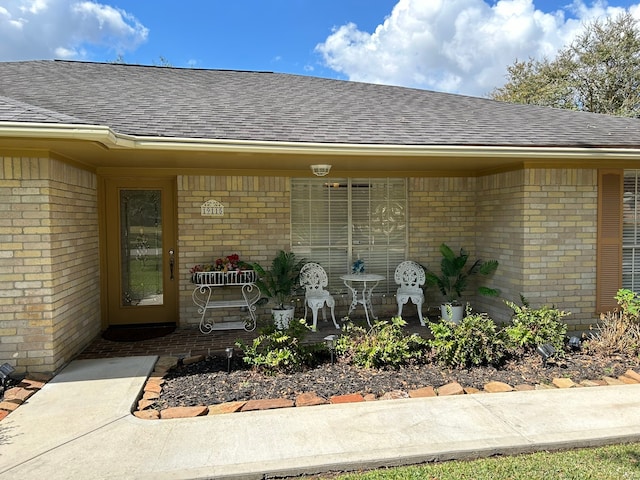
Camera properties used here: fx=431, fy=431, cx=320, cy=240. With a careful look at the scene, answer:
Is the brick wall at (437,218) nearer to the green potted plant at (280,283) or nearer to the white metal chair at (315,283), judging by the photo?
the white metal chair at (315,283)

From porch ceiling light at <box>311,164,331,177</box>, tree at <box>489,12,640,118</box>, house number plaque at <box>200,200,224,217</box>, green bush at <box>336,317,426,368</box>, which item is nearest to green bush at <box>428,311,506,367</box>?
green bush at <box>336,317,426,368</box>

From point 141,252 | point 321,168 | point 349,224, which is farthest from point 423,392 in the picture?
point 141,252

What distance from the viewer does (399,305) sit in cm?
664

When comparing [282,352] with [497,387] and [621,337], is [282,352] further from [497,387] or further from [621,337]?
[621,337]

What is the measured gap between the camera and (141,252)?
676 centimetres

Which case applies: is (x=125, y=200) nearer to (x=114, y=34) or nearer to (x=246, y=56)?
(x=246, y=56)

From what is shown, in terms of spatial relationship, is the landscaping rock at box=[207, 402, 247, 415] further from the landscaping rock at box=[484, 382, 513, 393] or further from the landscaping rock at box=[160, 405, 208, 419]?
the landscaping rock at box=[484, 382, 513, 393]

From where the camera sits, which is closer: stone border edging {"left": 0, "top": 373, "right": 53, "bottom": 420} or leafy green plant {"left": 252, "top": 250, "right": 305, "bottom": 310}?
stone border edging {"left": 0, "top": 373, "right": 53, "bottom": 420}

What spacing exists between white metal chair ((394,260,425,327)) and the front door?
3506 millimetres

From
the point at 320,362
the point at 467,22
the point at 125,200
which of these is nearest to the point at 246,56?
the point at 467,22

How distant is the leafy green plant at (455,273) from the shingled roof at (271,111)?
6.36 ft

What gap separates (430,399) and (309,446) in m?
1.34

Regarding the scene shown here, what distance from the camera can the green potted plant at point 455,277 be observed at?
6.52m

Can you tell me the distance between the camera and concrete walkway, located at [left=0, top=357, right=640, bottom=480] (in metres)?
2.81
